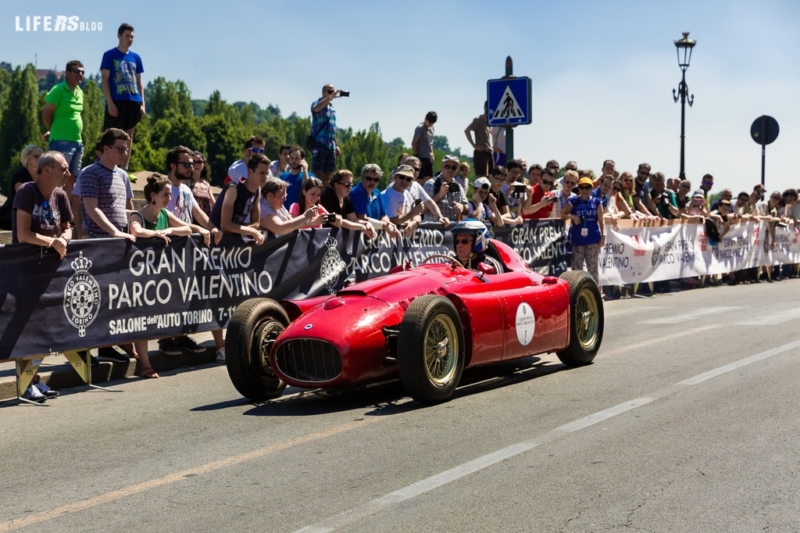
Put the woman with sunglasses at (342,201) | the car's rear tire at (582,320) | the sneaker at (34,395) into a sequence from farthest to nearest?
1. the woman with sunglasses at (342,201)
2. the car's rear tire at (582,320)
3. the sneaker at (34,395)

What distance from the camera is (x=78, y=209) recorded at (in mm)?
10805

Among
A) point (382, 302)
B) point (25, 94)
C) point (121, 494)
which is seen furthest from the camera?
point (25, 94)

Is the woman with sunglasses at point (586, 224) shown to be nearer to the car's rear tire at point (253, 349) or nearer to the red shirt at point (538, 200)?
the red shirt at point (538, 200)

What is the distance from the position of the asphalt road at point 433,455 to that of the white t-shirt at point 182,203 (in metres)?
2.07

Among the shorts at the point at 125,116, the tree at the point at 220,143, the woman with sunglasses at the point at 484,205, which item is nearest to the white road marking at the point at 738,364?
the woman with sunglasses at the point at 484,205

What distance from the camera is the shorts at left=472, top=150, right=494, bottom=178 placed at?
65.4 feet

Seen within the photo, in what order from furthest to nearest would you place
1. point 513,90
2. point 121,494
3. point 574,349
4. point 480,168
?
point 480,168 < point 513,90 < point 574,349 < point 121,494

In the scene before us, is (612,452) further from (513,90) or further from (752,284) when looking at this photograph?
(752,284)

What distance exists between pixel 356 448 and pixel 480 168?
1374 centimetres

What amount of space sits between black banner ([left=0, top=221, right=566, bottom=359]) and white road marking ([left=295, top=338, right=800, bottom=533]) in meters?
4.59

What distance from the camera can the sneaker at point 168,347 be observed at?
37.2ft

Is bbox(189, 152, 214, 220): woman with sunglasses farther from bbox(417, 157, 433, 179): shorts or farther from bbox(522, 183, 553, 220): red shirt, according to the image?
bbox(522, 183, 553, 220): red shirt

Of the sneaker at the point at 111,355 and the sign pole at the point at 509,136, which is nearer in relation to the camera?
the sneaker at the point at 111,355

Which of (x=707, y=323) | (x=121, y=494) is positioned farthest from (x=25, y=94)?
(x=121, y=494)
